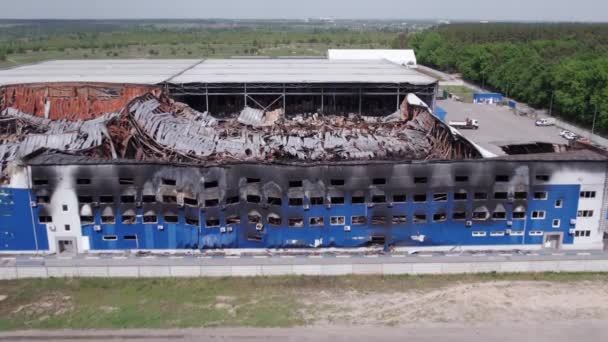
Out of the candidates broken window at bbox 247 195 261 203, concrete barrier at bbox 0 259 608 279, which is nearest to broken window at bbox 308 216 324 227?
concrete barrier at bbox 0 259 608 279

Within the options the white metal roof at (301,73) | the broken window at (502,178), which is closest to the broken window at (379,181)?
the broken window at (502,178)

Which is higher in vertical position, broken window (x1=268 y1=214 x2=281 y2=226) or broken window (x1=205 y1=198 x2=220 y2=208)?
broken window (x1=205 y1=198 x2=220 y2=208)

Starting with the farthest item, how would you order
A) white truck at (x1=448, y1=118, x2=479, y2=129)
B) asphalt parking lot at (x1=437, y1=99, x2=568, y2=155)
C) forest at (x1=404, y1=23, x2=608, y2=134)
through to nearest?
white truck at (x1=448, y1=118, x2=479, y2=129) → forest at (x1=404, y1=23, x2=608, y2=134) → asphalt parking lot at (x1=437, y1=99, x2=568, y2=155)

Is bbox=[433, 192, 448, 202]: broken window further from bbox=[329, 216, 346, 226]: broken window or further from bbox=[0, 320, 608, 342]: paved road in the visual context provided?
bbox=[0, 320, 608, 342]: paved road

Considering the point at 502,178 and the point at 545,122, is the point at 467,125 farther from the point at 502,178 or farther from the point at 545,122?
the point at 502,178

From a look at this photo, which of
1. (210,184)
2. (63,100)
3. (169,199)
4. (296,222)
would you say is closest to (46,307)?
(169,199)

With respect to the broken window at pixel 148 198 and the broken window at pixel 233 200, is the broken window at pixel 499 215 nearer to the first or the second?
the broken window at pixel 233 200
